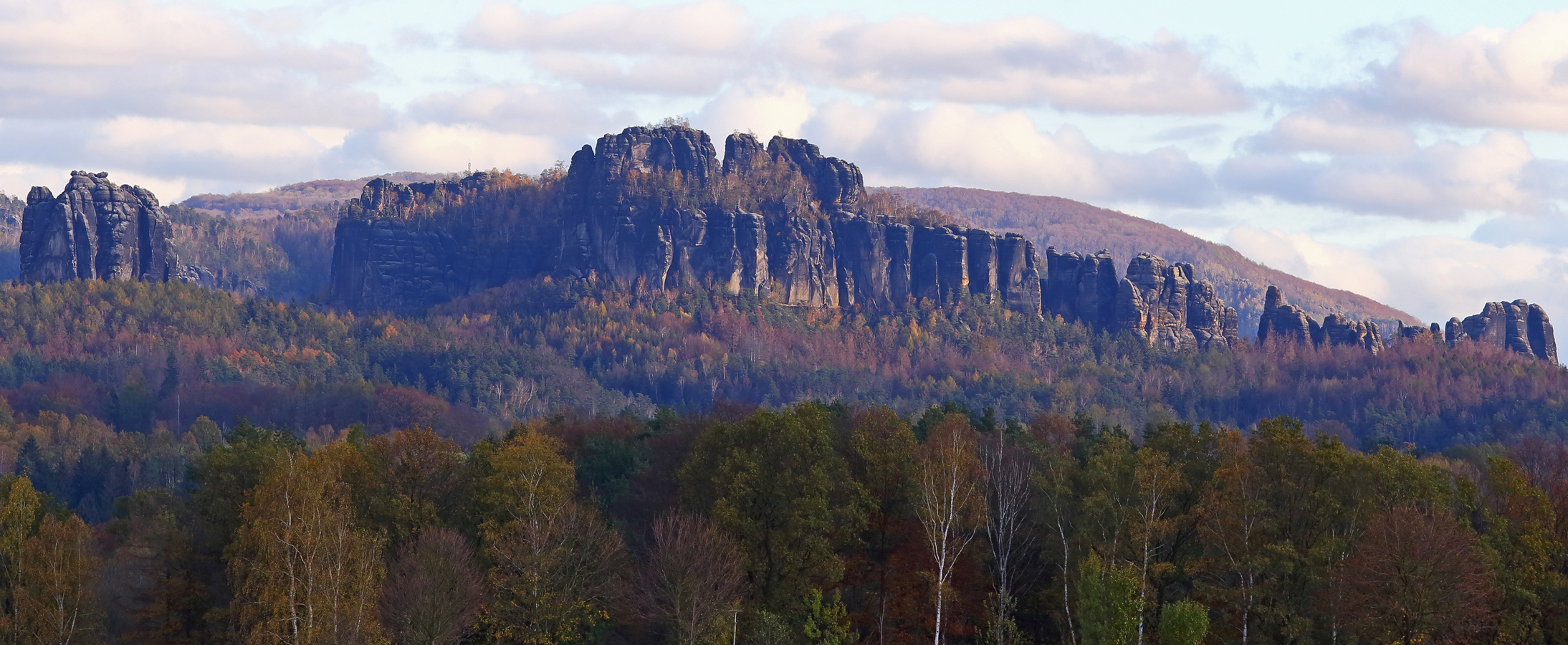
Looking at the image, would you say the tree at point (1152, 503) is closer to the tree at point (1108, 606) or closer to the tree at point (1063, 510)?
the tree at point (1063, 510)

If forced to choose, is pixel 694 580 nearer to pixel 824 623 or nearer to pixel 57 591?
pixel 824 623

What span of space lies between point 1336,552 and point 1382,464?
4.30 meters

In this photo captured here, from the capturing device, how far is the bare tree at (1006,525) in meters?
64.7

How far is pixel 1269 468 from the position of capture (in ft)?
204

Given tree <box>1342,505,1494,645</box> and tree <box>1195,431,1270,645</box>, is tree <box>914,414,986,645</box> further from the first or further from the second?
tree <box>1342,505,1494,645</box>

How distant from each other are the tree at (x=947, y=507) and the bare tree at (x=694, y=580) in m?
7.13

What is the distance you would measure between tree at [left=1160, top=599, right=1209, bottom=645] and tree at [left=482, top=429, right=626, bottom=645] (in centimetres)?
1994

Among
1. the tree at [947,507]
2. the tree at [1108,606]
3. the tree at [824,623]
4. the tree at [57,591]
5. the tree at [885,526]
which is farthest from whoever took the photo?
the tree at [885,526]

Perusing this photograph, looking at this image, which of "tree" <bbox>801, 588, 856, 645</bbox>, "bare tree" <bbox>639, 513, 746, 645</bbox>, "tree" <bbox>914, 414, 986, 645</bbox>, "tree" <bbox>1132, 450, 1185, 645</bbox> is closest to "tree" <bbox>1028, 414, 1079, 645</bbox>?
"tree" <bbox>914, 414, 986, 645</bbox>

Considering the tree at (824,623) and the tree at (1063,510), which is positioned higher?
the tree at (1063,510)

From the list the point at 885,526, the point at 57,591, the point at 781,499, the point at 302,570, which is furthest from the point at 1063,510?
the point at 57,591

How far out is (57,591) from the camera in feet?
201

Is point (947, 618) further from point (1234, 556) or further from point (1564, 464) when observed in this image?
point (1564, 464)

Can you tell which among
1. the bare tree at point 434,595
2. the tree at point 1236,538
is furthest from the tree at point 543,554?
the tree at point 1236,538
